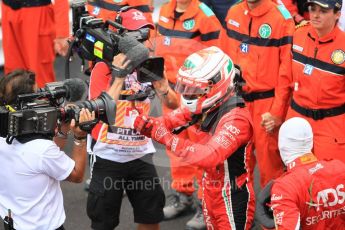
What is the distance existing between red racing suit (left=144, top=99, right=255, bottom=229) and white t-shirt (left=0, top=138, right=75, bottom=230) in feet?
2.25

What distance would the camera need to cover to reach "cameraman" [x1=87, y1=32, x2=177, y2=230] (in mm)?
4926

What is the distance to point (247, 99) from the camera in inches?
237

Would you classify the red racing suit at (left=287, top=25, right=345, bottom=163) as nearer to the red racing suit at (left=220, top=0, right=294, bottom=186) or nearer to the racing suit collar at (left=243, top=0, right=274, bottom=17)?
the red racing suit at (left=220, top=0, right=294, bottom=186)

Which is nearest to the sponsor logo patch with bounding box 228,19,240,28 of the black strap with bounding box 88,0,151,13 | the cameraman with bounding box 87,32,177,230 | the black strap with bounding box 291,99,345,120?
the black strap with bounding box 291,99,345,120

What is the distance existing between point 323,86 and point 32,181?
2469 millimetres

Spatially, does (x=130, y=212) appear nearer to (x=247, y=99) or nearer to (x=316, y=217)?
(x=247, y=99)

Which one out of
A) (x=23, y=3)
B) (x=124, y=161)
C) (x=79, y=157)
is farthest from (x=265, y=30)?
(x=23, y=3)

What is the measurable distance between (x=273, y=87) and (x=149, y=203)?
5.25 feet

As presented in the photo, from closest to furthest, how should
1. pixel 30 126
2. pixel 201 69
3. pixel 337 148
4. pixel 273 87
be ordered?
pixel 30 126
pixel 201 69
pixel 337 148
pixel 273 87

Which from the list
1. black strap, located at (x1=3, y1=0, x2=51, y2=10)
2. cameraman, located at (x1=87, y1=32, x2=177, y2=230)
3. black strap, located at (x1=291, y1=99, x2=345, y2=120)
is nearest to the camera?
cameraman, located at (x1=87, y1=32, x2=177, y2=230)

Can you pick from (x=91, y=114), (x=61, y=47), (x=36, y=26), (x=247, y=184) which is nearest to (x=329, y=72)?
(x=247, y=184)

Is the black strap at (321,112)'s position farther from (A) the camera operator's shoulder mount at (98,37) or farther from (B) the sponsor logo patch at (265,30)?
(A) the camera operator's shoulder mount at (98,37)

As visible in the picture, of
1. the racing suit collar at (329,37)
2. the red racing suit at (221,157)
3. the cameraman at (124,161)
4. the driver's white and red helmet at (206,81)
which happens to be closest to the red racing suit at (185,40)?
the cameraman at (124,161)

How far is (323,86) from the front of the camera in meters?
5.39
